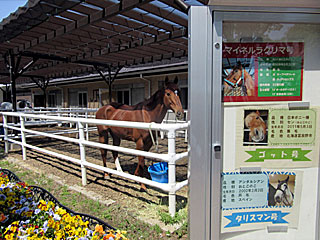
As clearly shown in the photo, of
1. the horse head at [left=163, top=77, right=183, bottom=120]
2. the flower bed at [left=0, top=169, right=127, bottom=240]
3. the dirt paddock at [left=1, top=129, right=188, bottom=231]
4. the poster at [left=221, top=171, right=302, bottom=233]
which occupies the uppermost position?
the horse head at [left=163, top=77, right=183, bottom=120]

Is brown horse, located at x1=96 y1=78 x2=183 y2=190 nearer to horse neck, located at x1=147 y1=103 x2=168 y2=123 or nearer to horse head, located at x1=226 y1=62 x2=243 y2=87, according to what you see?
horse neck, located at x1=147 y1=103 x2=168 y2=123

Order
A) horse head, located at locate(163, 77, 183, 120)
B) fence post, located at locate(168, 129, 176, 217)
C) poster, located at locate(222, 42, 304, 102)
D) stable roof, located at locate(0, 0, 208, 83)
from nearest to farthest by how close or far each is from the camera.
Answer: poster, located at locate(222, 42, 304, 102) < fence post, located at locate(168, 129, 176, 217) < horse head, located at locate(163, 77, 183, 120) < stable roof, located at locate(0, 0, 208, 83)

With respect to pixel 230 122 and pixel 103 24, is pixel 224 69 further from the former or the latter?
pixel 103 24

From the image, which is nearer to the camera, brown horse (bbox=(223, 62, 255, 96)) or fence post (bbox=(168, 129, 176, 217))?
brown horse (bbox=(223, 62, 255, 96))

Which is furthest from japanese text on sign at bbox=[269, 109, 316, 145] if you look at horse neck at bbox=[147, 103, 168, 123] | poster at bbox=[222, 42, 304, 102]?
horse neck at bbox=[147, 103, 168, 123]

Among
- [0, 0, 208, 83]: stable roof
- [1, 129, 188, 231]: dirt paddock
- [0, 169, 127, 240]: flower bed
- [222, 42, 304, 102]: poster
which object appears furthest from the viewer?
[0, 0, 208, 83]: stable roof

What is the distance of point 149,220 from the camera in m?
2.36

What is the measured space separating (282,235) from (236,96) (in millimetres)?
1065

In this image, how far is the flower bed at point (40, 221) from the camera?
1522 millimetres

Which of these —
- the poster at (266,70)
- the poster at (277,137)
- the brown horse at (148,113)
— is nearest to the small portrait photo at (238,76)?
the poster at (266,70)

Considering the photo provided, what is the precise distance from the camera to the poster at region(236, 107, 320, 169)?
1396 mm

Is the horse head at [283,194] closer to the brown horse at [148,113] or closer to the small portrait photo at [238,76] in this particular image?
the small portrait photo at [238,76]

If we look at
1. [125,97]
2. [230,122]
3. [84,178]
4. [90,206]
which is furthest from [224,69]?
[125,97]

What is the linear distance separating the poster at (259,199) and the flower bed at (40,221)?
0.79 metres
